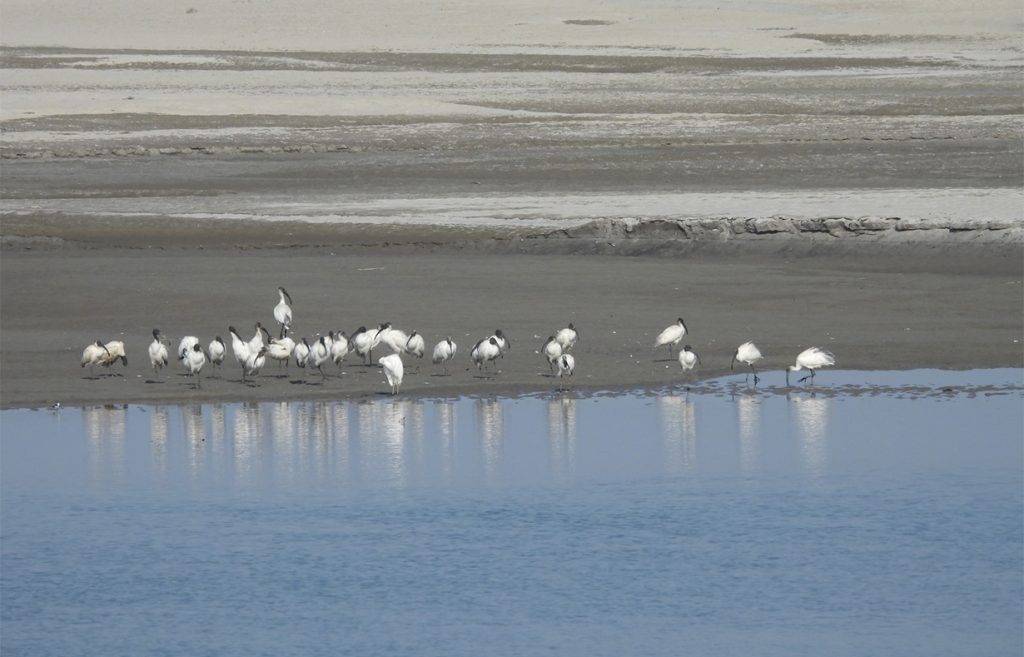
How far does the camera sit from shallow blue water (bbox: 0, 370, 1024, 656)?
9266 mm

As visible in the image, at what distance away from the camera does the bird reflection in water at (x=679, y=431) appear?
1264 cm

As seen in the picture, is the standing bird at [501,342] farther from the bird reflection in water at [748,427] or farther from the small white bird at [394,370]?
the bird reflection in water at [748,427]

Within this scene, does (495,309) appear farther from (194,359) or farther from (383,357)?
(194,359)

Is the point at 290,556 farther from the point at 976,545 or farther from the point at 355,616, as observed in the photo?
the point at 976,545

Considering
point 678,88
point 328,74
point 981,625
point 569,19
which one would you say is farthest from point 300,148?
point 569,19

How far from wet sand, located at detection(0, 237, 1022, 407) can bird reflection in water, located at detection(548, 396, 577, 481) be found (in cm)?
55

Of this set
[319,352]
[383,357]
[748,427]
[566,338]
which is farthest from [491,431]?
[566,338]

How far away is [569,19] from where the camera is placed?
61812 mm

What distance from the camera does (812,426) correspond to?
13.5 meters

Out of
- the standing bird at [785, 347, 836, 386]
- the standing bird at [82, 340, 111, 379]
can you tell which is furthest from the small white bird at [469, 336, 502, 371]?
the standing bird at [82, 340, 111, 379]

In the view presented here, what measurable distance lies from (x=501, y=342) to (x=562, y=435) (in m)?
2.19

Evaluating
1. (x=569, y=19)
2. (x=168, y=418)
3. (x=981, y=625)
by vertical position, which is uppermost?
(x=569, y=19)

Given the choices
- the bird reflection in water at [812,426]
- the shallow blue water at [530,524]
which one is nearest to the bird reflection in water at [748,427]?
the shallow blue water at [530,524]

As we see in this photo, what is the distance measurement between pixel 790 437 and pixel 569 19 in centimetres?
4985
